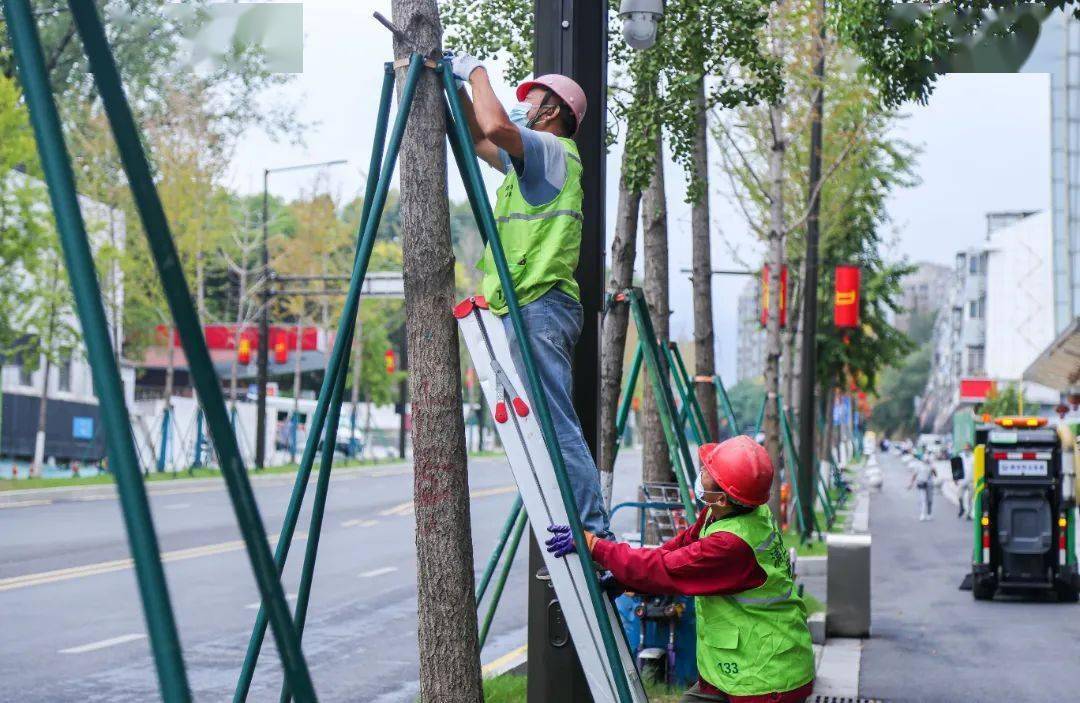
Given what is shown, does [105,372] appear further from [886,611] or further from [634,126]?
[886,611]

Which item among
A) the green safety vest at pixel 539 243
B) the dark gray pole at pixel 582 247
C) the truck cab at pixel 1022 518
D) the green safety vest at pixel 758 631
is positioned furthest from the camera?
the truck cab at pixel 1022 518

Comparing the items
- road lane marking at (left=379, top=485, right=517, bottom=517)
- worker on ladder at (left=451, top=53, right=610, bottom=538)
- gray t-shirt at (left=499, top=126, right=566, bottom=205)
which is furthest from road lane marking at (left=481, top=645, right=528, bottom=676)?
road lane marking at (left=379, top=485, right=517, bottom=517)

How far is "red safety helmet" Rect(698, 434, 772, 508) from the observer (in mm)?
4582

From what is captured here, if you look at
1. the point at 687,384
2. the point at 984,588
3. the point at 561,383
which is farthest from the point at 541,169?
the point at 984,588

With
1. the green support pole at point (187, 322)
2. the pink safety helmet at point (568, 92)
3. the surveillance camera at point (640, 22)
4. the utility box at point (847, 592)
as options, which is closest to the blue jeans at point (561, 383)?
the pink safety helmet at point (568, 92)

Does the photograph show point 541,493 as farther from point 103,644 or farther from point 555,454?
point 103,644

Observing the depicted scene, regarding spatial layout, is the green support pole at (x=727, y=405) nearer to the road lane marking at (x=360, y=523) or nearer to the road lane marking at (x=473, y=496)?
the road lane marking at (x=473, y=496)

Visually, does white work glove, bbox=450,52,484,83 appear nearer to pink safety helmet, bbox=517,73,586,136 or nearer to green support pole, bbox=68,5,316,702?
pink safety helmet, bbox=517,73,586,136

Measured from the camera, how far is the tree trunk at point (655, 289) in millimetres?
13250

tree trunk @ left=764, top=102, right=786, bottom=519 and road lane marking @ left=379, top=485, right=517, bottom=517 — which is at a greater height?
tree trunk @ left=764, top=102, right=786, bottom=519

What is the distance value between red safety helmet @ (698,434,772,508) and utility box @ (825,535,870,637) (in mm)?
8878

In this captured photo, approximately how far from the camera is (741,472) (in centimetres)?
457

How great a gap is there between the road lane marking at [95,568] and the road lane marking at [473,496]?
5430 mm

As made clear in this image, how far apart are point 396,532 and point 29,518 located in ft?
17.1
